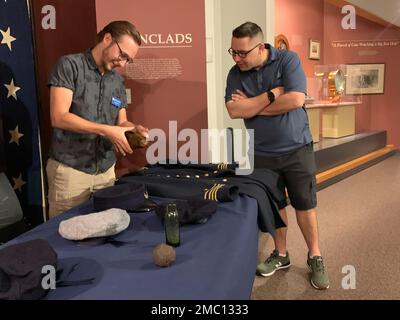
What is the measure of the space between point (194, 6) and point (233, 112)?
903 mm

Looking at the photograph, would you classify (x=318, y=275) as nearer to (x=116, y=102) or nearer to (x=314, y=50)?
(x=116, y=102)

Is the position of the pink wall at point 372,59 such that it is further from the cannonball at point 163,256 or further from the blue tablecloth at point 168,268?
the cannonball at point 163,256

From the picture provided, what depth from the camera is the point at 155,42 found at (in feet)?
8.79

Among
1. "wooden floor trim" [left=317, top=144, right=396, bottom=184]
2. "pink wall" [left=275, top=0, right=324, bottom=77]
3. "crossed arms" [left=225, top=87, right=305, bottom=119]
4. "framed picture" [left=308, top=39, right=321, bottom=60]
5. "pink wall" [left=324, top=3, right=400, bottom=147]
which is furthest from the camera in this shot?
"pink wall" [left=324, top=3, right=400, bottom=147]

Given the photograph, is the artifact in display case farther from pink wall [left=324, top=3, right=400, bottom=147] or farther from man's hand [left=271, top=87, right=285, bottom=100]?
man's hand [left=271, top=87, right=285, bottom=100]

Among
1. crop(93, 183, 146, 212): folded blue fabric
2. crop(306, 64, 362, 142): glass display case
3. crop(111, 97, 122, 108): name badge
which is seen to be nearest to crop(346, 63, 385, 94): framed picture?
crop(306, 64, 362, 142): glass display case

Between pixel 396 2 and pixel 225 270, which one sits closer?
pixel 225 270

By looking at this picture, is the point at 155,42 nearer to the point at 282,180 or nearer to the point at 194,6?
the point at 194,6

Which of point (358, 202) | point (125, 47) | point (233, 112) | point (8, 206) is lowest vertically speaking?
point (358, 202)

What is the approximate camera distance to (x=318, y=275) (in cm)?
241

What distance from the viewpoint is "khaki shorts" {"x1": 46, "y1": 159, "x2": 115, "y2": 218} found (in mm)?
1917

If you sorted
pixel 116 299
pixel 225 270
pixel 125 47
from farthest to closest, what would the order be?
pixel 125 47 → pixel 225 270 → pixel 116 299

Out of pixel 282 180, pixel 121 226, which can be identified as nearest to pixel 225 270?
pixel 121 226

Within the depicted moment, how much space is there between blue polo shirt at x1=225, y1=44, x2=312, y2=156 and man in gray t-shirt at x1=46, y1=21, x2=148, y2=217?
704 mm
